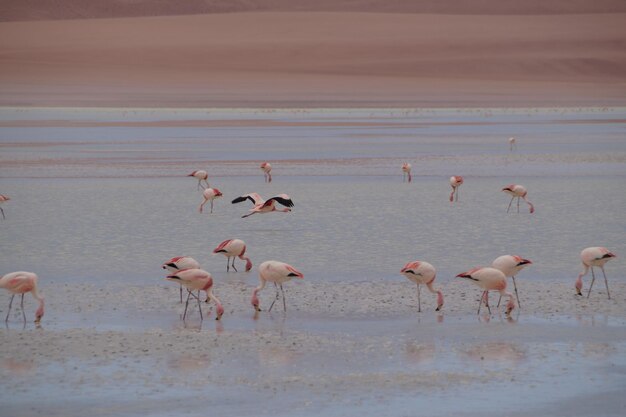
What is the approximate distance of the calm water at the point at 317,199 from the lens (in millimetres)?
10688

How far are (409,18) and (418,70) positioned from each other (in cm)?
3173

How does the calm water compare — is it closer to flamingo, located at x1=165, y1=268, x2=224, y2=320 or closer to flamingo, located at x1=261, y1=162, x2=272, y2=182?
flamingo, located at x1=261, y1=162, x2=272, y2=182

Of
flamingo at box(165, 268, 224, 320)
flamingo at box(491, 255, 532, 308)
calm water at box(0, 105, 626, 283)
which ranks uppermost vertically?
calm water at box(0, 105, 626, 283)

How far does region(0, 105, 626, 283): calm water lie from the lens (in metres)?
10.7

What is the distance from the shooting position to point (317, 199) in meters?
15.4

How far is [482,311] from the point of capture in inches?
321

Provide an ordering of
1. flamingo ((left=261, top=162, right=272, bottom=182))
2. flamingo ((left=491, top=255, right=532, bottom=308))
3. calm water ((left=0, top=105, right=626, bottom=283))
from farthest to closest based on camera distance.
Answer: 1. flamingo ((left=261, top=162, right=272, bottom=182))
2. calm water ((left=0, top=105, right=626, bottom=283))
3. flamingo ((left=491, top=255, right=532, bottom=308))

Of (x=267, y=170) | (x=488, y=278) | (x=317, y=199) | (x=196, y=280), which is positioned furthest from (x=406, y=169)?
(x=196, y=280)

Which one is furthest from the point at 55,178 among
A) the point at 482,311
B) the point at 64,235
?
the point at 482,311

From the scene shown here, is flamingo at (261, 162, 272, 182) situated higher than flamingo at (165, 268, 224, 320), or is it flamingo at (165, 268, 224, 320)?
flamingo at (261, 162, 272, 182)

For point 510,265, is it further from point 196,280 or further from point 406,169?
point 406,169

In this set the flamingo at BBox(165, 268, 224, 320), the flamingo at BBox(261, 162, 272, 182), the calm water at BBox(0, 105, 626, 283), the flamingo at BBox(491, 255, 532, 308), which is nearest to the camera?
the flamingo at BBox(165, 268, 224, 320)

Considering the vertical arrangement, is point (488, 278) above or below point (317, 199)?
below

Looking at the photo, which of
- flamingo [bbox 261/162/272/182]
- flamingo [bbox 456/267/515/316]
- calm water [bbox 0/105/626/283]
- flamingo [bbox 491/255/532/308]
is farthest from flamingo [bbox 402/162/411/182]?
flamingo [bbox 456/267/515/316]
